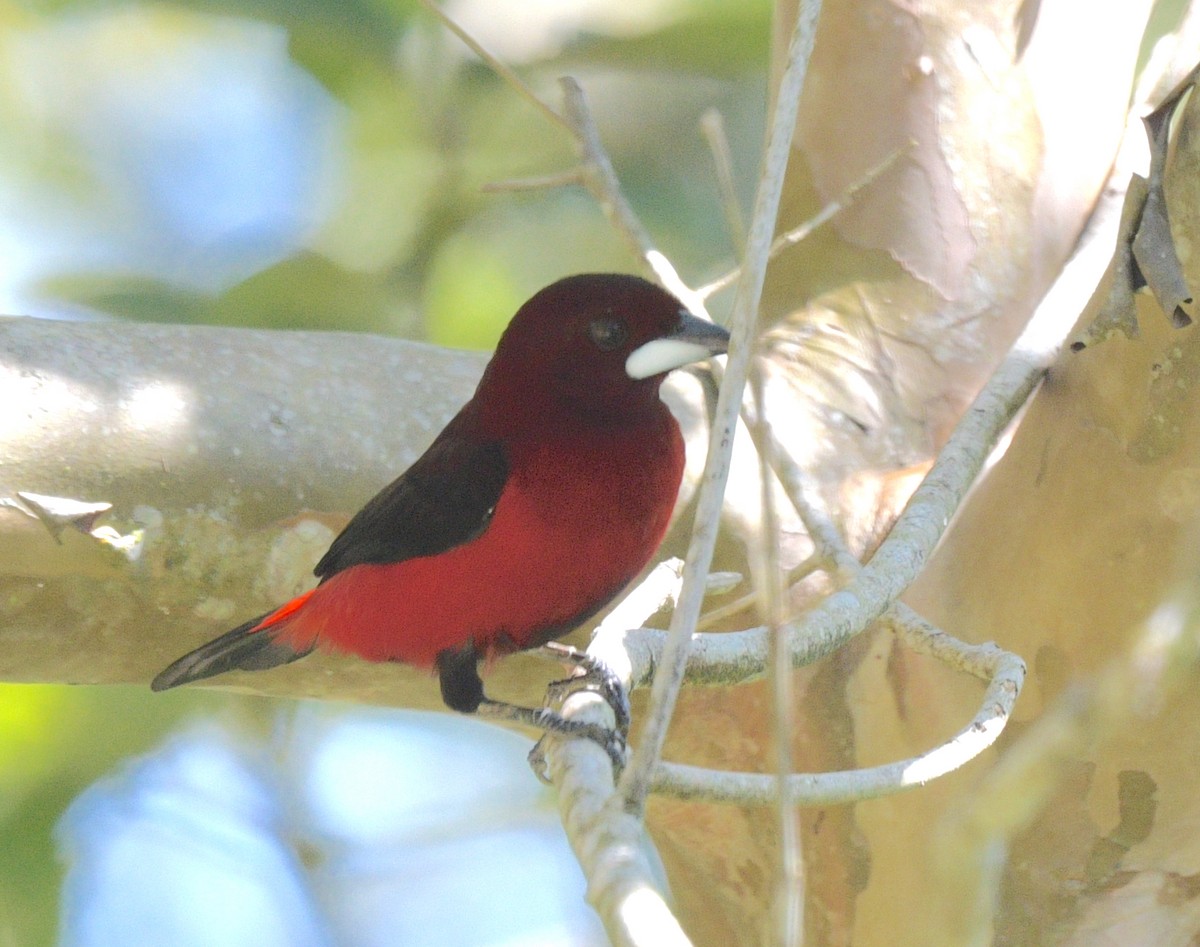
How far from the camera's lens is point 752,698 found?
131 inches

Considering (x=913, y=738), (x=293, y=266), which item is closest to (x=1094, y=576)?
(x=913, y=738)

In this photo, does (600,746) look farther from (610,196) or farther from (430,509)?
(610,196)

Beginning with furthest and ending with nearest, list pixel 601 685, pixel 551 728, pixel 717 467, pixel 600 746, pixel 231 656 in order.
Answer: pixel 231 656 → pixel 601 685 → pixel 551 728 → pixel 600 746 → pixel 717 467

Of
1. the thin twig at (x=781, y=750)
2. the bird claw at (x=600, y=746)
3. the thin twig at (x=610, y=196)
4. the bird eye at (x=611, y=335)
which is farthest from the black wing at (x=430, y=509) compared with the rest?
the thin twig at (x=781, y=750)

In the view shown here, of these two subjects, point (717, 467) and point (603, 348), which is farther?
point (603, 348)

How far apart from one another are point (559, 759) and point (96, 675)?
5.00ft

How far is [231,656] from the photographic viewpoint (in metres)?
2.99

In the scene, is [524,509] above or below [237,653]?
above

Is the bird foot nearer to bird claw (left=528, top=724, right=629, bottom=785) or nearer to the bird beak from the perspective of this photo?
bird claw (left=528, top=724, right=629, bottom=785)

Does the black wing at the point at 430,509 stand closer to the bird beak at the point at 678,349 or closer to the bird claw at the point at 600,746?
the bird beak at the point at 678,349

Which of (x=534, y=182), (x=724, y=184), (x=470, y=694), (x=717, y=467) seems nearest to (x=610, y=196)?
(x=534, y=182)

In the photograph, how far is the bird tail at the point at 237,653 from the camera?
295cm

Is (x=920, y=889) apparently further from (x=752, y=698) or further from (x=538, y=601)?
(x=538, y=601)

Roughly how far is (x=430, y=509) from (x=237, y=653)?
59 cm
